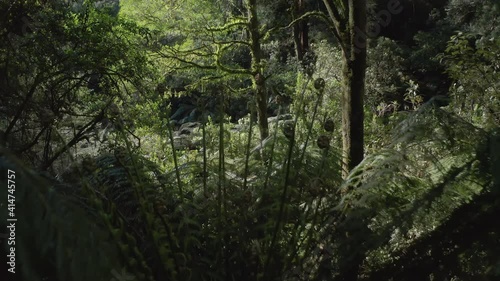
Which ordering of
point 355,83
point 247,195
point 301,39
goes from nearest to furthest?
point 247,195
point 355,83
point 301,39

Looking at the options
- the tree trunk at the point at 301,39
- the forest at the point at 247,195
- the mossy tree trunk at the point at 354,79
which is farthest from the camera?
the tree trunk at the point at 301,39

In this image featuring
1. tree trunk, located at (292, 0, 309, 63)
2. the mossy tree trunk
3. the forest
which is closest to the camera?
the forest

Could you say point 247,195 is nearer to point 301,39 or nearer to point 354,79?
point 354,79

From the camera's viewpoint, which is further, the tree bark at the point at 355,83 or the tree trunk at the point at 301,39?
the tree trunk at the point at 301,39

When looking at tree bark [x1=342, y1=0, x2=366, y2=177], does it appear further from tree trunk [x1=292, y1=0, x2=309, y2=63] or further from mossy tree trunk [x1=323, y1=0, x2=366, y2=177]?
tree trunk [x1=292, y1=0, x2=309, y2=63]

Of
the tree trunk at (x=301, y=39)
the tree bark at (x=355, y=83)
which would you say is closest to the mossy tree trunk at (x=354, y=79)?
the tree bark at (x=355, y=83)

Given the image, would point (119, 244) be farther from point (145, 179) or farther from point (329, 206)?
point (329, 206)

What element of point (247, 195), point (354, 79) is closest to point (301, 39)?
point (354, 79)

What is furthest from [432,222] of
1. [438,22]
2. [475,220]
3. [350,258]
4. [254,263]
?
Answer: [438,22]

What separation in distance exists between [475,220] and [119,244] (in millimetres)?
904

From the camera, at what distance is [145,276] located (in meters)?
1.28

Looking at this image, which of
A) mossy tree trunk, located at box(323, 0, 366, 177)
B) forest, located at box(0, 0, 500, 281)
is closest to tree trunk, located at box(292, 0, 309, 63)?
forest, located at box(0, 0, 500, 281)

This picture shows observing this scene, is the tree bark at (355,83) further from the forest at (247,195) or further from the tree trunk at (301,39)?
the tree trunk at (301,39)

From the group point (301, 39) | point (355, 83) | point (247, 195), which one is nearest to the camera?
point (247, 195)
